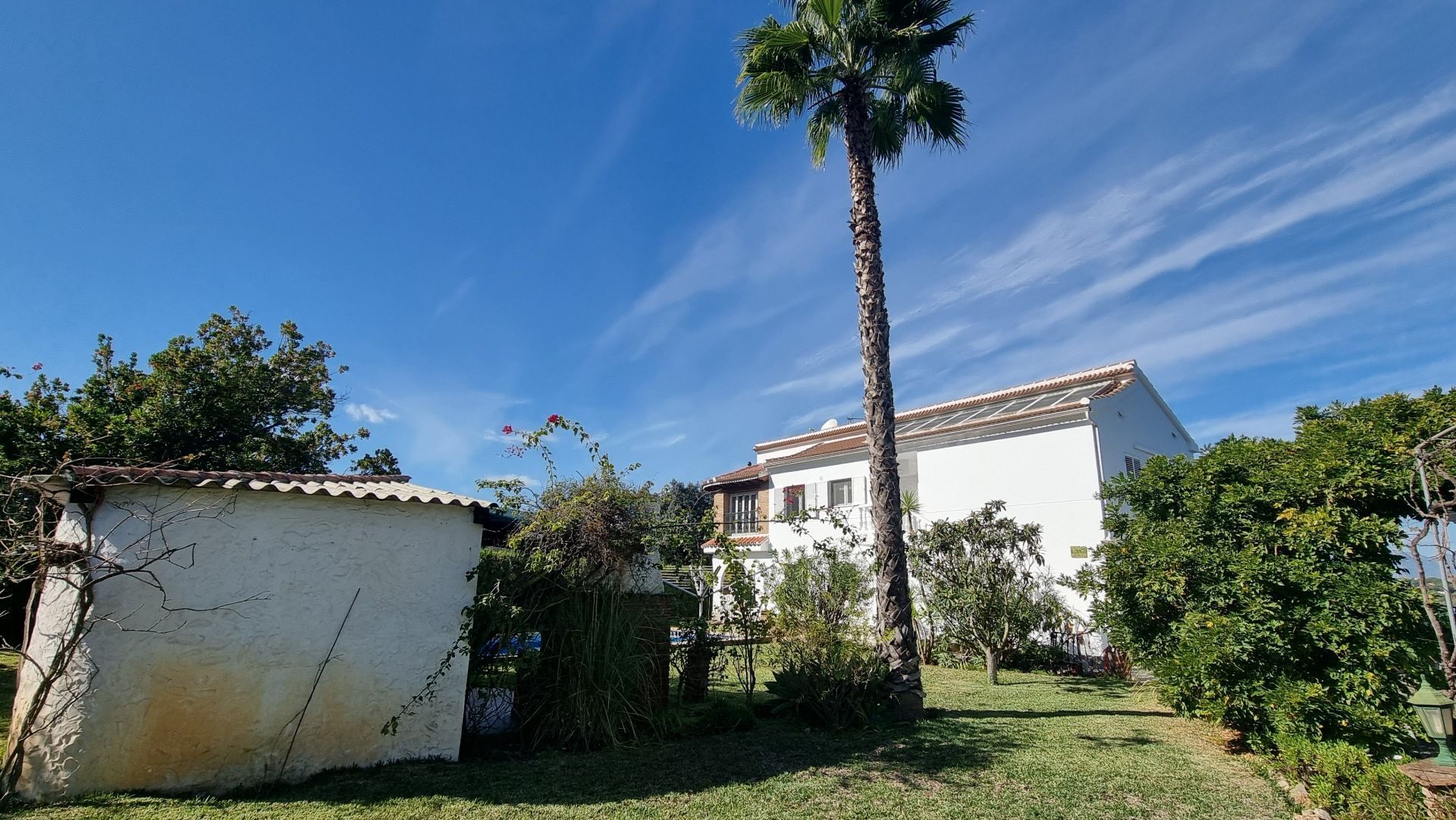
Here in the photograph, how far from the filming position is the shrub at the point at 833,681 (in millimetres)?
9250

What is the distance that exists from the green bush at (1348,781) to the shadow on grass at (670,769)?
9.40 feet

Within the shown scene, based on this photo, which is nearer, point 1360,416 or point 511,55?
point 1360,416

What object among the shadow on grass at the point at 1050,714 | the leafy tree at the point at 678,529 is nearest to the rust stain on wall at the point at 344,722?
the leafy tree at the point at 678,529

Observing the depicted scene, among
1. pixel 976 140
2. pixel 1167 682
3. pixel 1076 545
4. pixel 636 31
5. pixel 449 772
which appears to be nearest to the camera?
pixel 449 772

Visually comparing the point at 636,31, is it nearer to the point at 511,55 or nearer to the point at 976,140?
the point at 511,55

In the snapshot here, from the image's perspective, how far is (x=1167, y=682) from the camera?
863 cm

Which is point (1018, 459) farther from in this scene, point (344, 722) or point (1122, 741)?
point (344, 722)

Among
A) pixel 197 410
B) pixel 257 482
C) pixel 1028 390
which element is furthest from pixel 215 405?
pixel 1028 390

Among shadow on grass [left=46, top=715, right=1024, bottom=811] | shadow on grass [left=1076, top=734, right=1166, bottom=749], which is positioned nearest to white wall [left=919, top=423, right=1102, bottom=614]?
shadow on grass [left=1076, top=734, right=1166, bottom=749]

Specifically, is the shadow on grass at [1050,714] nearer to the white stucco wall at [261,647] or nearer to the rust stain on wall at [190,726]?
the white stucco wall at [261,647]

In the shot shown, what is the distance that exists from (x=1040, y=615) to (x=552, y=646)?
508 inches

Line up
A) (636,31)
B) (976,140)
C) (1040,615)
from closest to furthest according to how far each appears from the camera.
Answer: (636,31) < (976,140) < (1040,615)

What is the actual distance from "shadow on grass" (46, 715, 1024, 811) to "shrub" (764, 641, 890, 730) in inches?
15.8

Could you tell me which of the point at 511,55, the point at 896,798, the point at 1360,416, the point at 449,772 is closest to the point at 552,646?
the point at 449,772
